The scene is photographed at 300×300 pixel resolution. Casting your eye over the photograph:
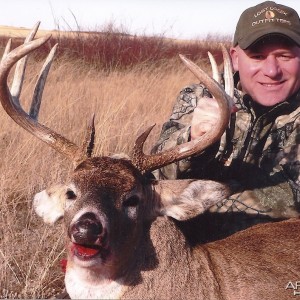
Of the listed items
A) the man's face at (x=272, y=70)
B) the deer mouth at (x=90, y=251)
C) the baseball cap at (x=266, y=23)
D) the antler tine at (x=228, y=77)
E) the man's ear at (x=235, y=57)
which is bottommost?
the deer mouth at (x=90, y=251)

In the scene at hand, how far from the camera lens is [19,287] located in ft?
12.9

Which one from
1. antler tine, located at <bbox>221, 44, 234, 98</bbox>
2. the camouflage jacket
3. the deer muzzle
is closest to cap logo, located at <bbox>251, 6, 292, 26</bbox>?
the camouflage jacket

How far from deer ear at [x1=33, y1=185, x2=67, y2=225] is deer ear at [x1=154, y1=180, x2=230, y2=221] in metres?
0.56

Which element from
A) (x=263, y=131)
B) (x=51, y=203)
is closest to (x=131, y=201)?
(x=51, y=203)

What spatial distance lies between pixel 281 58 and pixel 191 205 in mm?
1441

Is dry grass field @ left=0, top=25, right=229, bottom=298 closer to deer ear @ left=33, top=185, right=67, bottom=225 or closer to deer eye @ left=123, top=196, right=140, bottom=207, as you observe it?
deer ear @ left=33, top=185, right=67, bottom=225

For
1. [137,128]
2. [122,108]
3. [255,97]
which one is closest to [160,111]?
[122,108]

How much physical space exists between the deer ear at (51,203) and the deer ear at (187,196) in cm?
56

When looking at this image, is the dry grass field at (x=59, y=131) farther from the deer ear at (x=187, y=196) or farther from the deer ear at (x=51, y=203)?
the deer ear at (x=187, y=196)

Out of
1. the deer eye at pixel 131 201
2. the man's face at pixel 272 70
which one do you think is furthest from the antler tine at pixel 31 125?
the man's face at pixel 272 70

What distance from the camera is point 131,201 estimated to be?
3062 mm

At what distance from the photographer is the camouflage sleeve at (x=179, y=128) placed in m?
3.75

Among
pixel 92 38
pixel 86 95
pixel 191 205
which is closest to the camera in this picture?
pixel 191 205

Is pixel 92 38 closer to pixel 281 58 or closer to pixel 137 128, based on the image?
pixel 137 128
